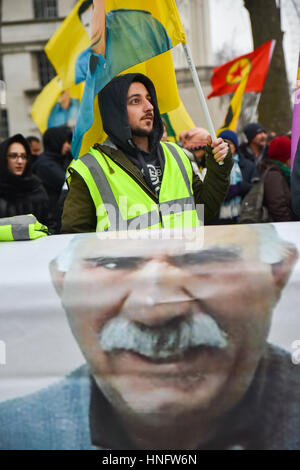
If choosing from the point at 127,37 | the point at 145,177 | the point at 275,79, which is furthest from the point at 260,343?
the point at 275,79

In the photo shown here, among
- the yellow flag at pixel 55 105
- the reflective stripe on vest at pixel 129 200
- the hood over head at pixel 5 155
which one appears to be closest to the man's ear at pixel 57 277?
the reflective stripe on vest at pixel 129 200

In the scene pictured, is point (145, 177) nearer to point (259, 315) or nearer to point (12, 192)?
point (259, 315)

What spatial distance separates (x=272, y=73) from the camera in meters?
10.1

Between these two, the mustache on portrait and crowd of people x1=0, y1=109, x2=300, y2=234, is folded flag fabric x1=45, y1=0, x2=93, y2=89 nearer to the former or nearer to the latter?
crowd of people x1=0, y1=109, x2=300, y2=234

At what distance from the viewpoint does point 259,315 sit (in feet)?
5.21

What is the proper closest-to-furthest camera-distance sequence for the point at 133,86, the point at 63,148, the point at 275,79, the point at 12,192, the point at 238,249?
the point at 238,249 → the point at 133,86 → the point at 12,192 → the point at 63,148 → the point at 275,79

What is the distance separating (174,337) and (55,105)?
5107 mm

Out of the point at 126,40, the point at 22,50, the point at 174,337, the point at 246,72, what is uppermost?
the point at 22,50

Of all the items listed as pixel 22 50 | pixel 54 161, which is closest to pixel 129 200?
pixel 54 161

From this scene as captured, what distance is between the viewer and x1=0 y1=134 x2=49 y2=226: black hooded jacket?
4629mm

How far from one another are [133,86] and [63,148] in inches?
120

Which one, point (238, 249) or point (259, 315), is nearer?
point (259, 315)

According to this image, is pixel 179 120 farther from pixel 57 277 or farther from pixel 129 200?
pixel 57 277
